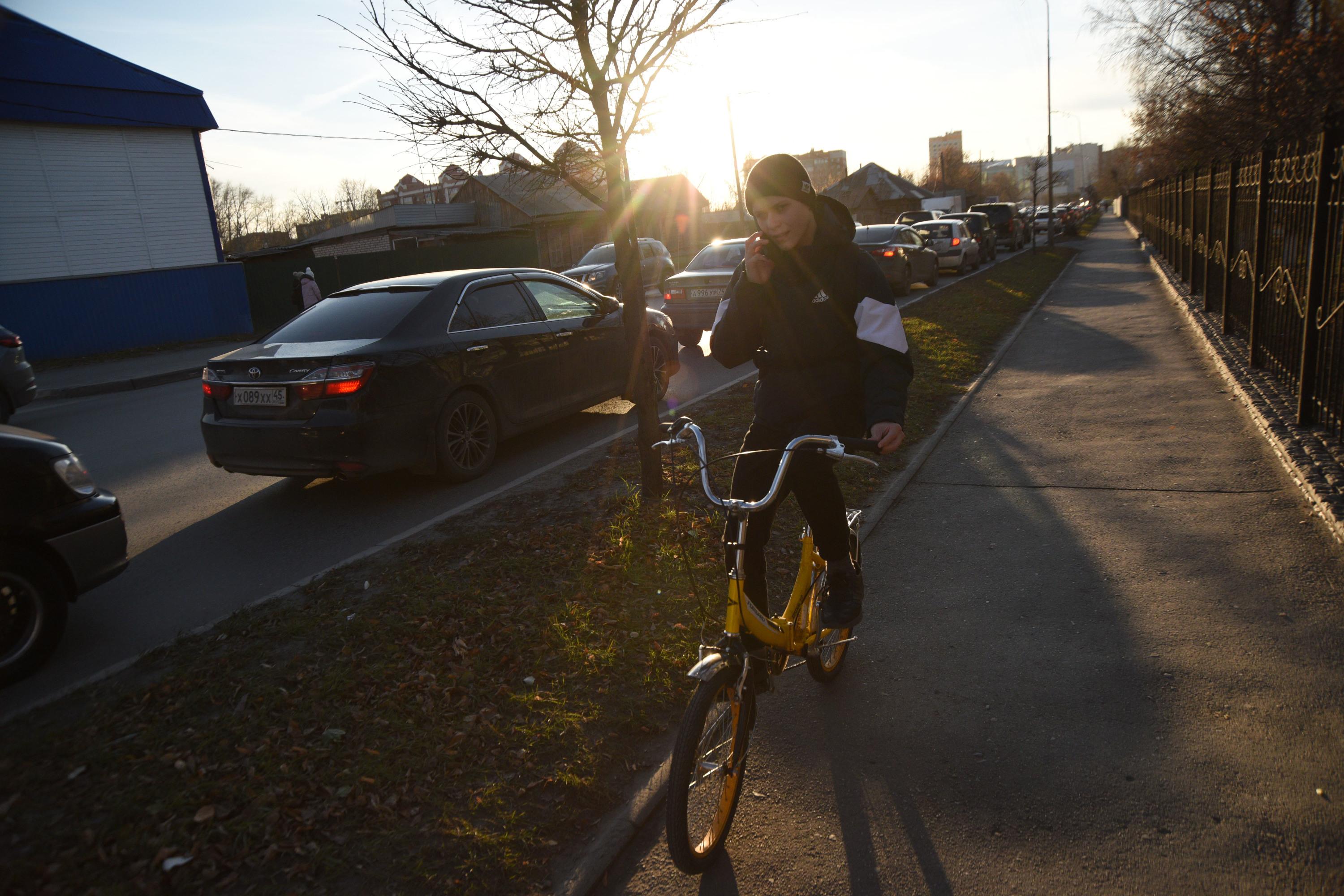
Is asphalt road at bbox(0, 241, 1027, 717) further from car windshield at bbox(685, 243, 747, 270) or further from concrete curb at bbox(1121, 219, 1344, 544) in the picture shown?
concrete curb at bbox(1121, 219, 1344, 544)

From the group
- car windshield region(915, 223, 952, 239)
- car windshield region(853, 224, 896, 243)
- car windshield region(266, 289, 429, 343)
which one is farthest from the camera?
car windshield region(915, 223, 952, 239)

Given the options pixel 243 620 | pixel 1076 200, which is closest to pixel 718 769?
pixel 243 620

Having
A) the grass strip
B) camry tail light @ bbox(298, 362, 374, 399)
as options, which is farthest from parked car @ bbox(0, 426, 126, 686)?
camry tail light @ bbox(298, 362, 374, 399)

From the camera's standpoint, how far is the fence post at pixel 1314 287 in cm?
641

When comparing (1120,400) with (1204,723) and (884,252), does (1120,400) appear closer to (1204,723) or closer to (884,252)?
(1204,723)

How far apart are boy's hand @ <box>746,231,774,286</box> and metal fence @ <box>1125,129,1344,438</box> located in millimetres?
5077

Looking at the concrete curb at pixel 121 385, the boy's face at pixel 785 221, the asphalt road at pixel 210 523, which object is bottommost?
the asphalt road at pixel 210 523

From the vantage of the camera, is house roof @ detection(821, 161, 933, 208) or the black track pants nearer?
the black track pants

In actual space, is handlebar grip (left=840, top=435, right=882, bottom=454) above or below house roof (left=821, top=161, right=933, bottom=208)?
below

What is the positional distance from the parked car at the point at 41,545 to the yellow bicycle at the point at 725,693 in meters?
3.27

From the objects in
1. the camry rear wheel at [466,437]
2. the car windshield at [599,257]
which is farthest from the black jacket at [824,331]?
the car windshield at [599,257]

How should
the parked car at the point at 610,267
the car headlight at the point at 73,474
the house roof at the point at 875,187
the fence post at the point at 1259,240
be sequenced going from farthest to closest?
the house roof at the point at 875,187 → the parked car at the point at 610,267 → the fence post at the point at 1259,240 → the car headlight at the point at 73,474

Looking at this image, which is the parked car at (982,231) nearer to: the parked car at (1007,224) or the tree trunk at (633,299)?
the parked car at (1007,224)

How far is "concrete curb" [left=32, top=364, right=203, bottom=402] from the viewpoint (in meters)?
15.7
